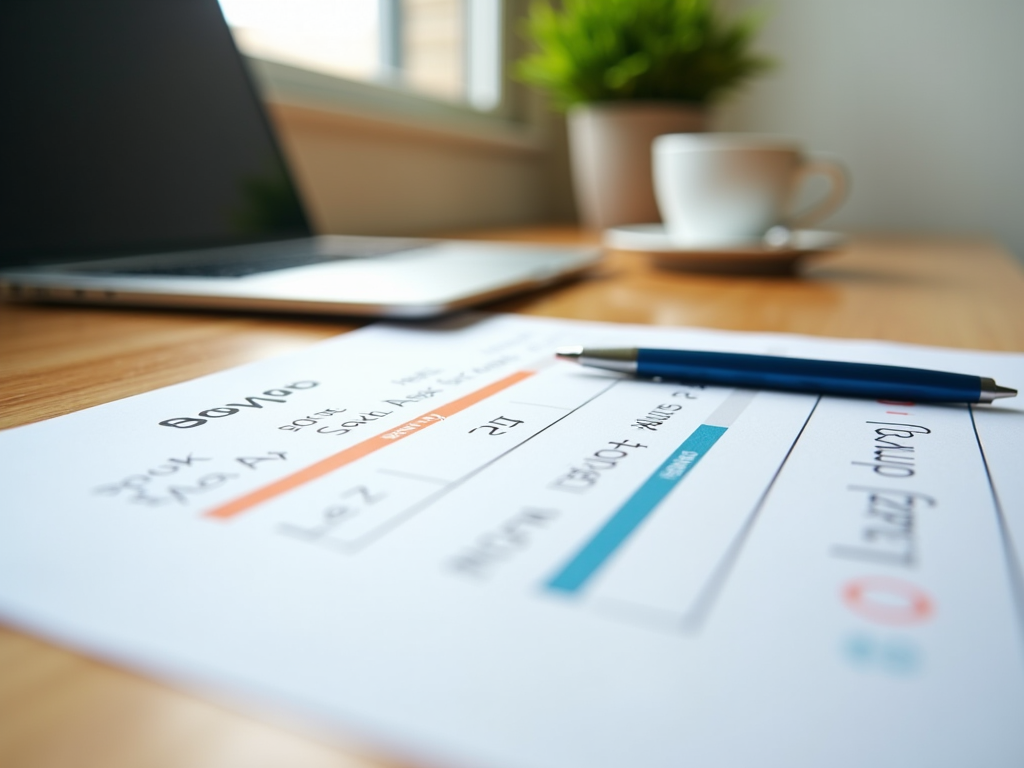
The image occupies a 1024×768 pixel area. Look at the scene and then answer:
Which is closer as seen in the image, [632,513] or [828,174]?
[632,513]

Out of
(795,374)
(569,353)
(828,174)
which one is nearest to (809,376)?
(795,374)

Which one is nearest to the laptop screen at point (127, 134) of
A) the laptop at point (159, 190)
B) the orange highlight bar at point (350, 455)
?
A: the laptop at point (159, 190)

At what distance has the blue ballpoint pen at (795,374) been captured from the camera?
0.35 metres

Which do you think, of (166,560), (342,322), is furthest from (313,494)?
(342,322)

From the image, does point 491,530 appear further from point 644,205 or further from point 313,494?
point 644,205

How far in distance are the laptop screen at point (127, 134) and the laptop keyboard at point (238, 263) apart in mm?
23

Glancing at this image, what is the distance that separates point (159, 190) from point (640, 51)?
2.53 ft

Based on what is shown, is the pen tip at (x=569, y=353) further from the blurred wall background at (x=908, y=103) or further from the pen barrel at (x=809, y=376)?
the blurred wall background at (x=908, y=103)

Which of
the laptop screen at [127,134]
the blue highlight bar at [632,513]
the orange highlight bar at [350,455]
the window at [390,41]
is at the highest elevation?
the window at [390,41]

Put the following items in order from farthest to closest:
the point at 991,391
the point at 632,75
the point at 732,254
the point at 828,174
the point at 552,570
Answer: the point at 632,75
the point at 828,174
the point at 732,254
the point at 991,391
the point at 552,570

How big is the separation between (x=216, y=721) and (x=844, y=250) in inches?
41.9

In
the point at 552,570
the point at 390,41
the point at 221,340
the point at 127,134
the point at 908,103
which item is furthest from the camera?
the point at 908,103

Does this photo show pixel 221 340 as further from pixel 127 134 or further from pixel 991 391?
pixel 991 391

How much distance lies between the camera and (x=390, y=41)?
4.53ft
